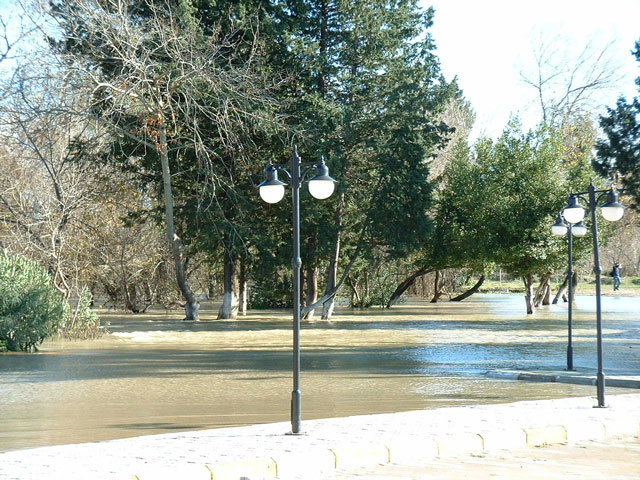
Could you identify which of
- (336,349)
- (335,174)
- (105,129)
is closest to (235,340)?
(336,349)

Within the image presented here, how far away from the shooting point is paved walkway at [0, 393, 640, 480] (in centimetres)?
776

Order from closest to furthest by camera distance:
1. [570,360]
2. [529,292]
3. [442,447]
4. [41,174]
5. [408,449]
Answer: [408,449] < [442,447] < [570,360] < [41,174] < [529,292]

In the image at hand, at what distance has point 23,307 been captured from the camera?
74.7 ft

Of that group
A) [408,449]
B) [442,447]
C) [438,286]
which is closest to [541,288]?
[438,286]

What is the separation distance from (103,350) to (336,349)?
22.1 feet

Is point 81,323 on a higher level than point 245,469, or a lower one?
higher

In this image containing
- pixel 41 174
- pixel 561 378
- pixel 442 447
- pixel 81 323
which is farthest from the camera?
pixel 41 174

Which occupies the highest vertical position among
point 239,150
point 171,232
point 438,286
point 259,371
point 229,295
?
point 239,150

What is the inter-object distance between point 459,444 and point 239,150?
26336 millimetres

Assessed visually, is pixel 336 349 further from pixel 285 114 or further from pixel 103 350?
pixel 285 114

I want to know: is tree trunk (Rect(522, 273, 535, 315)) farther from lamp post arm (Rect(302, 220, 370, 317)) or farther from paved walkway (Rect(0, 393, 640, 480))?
paved walkway (Rect(0, 393, 640, 480))

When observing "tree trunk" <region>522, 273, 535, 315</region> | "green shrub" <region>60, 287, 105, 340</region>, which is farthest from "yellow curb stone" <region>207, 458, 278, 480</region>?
"tree trunk" <region>522, 273, 535, 315</region>

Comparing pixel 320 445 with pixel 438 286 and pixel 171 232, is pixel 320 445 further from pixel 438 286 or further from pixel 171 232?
pixel 438 286

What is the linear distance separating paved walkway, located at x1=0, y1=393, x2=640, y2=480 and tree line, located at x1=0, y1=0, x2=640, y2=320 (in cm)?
1842
